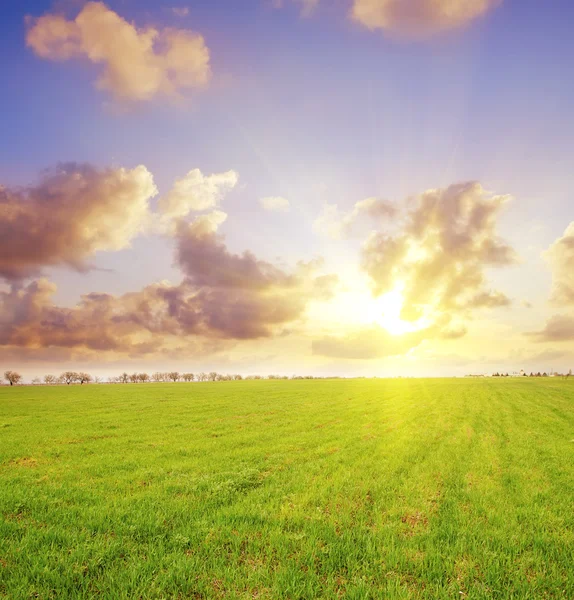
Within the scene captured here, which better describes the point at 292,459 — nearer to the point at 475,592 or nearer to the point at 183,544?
the point at 183,544

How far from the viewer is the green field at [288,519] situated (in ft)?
22.8

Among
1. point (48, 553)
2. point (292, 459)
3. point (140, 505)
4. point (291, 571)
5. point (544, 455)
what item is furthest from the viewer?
point (544, 455)

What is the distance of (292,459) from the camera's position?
55.5 ft

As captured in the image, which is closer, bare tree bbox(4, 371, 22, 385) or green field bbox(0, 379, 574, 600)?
green field bbox(0, 379, 574, 600)

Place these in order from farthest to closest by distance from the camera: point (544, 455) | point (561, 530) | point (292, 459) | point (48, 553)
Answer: point (544, 455), point (292, 459), point (561, 530), point (48, 553)

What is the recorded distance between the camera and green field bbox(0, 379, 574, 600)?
6.95 meters

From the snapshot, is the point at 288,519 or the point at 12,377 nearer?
the point at 288,519

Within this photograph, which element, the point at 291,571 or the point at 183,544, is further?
the point at 183,544

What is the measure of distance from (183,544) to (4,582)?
3.49 meters

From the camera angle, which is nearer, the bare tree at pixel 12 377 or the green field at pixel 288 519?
the green field at pixel 288 519

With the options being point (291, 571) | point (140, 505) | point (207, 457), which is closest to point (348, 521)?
point (291, 571)

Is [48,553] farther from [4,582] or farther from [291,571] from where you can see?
[291,571]

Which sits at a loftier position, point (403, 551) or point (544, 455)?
point (403, 551)

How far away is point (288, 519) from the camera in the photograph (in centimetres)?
980
